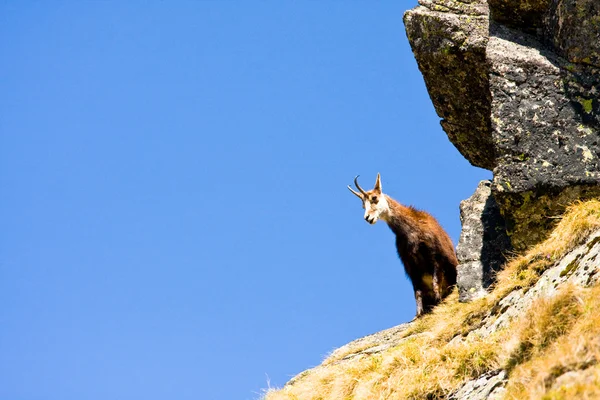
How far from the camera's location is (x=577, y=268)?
8.87 meters

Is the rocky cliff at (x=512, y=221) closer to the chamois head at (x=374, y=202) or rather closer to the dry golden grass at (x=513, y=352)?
the dry golden grass at (x=513, y=352)

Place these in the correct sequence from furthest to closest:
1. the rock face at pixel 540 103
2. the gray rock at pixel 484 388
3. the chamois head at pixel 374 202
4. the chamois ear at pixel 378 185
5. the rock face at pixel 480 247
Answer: the chamois ear at pixel 378 185 → the chamois head at pixel 374 202 → the rock face at pixel 480 247 → the rock face at pixel 540 103 → the gray rock at pixel 484 388

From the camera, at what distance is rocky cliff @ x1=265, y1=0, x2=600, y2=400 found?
295 inches

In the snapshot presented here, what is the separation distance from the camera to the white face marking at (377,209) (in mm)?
17172

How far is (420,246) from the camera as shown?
16562mm

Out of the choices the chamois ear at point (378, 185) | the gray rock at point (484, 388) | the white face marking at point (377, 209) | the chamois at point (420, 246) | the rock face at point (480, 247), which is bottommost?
the gray rock at point (484, 388)

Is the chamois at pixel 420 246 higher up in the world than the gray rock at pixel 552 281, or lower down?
higher up

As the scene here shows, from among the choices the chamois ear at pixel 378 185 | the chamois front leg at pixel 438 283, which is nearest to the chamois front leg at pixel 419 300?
the chamois front leg at pixel 438 283

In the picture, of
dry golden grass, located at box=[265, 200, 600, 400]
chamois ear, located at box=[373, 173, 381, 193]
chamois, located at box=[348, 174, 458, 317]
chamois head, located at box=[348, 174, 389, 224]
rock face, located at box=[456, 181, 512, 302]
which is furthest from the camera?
chamois ear, located at box=[373, 173, 381, 193]

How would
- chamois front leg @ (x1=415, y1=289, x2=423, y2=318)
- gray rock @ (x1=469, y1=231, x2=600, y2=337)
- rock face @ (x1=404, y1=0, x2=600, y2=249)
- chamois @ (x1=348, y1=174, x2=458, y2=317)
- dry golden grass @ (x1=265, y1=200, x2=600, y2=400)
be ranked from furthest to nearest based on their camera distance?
chamois @ (x1=348, y1=174, x2=458, y2=317) < chamois front leg @ (x1=415, y1=289, x2=423, y2=318) < rock face @ (x1=404, y1=0, x2=600, y2=249) < gray rock @ (x1=469, y1=231, x2=600, y2=337) < dry golden grass @ (x1=265, y1=200, x2=600, y2=400)

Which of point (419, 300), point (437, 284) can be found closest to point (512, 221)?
point (437, 284)

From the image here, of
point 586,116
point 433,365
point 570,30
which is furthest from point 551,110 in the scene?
point 433,365

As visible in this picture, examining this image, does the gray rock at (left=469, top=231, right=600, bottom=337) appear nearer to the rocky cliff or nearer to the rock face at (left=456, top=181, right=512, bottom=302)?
the rocky cliff

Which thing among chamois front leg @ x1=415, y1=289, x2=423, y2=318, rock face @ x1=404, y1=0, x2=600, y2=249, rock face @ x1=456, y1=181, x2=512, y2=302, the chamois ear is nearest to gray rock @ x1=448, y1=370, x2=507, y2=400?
rock face @ x1=404, y1=0, x2=600, y2=249
